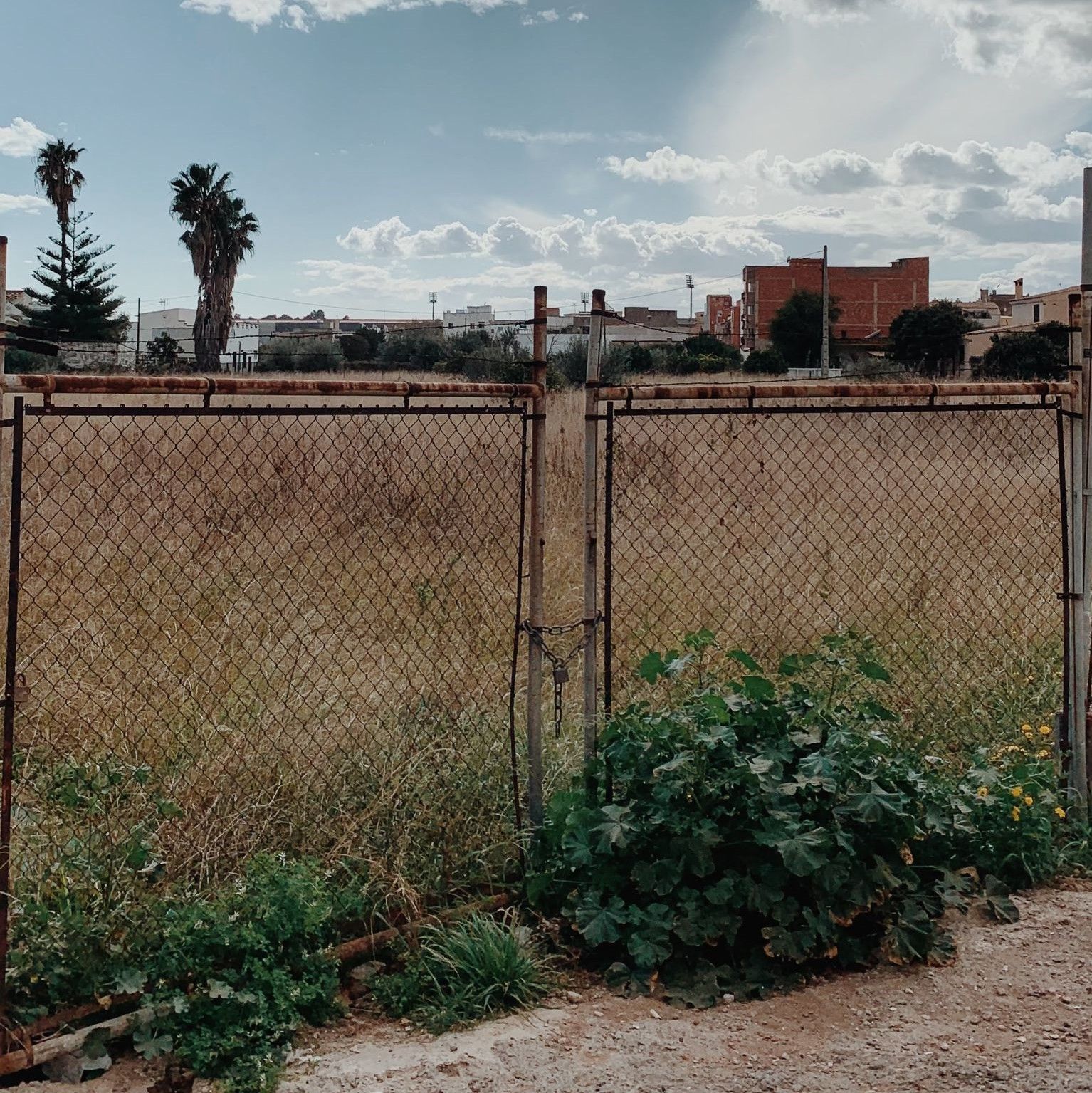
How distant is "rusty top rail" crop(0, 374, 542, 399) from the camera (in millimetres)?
2969

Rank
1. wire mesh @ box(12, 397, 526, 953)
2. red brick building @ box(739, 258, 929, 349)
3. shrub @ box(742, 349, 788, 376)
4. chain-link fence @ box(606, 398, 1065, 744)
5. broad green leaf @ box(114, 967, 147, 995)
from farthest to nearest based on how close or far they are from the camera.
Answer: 1. red brick building @ box(739, 258, 929, 349)
2. shrub @ box(742, 349, 788, 376)
3. chain-link fence @ box(606, 398, 1065, 744)
4. wire mesh @ box(12, 397, 526, 953)
5. broad green leaf @ box(114, 967, 147, 995)

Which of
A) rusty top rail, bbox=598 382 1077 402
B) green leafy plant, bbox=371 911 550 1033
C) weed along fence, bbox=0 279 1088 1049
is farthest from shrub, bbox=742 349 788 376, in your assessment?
green leafy plant, bbox=371 911 550 1033

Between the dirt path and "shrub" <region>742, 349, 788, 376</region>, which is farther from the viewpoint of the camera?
"shrub" <region>742, 349, 788, 376</region>

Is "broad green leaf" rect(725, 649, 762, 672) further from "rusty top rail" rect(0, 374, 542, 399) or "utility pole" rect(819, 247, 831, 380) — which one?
"utility pole" rect(819, 247, 831, 380)

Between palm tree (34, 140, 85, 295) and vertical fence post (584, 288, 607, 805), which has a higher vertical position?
palm tree (34, 140, 85, 295)

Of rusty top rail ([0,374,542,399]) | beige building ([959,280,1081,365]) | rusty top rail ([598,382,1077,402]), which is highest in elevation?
beige building ([959,280,1081,365])

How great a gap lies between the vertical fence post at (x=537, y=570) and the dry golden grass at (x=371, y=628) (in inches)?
5.8

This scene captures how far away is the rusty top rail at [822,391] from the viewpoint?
3928 mm

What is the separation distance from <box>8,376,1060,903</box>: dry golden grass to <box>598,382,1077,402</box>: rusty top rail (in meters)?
0.41

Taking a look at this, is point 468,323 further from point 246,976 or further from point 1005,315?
point 1005,315

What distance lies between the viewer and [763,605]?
6895 millimetres

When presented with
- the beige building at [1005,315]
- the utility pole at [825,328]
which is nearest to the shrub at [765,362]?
the utility pole at [825,328]

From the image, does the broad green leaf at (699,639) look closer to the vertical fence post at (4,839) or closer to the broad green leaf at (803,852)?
the broad green leaf at (803,852)

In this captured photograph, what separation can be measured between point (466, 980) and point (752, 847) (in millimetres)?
977
